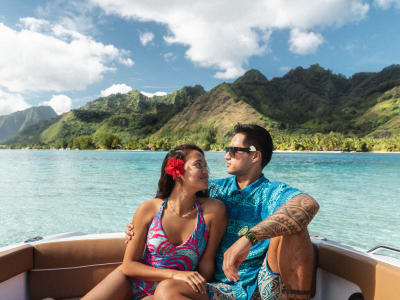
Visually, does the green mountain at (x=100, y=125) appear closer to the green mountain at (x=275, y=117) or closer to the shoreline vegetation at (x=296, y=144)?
the green mountain at (x=275, y=117)

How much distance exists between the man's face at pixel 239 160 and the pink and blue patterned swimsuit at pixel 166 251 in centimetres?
45

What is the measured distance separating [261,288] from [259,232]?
378mm

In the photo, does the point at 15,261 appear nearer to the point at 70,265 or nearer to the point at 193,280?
the point at 70,265

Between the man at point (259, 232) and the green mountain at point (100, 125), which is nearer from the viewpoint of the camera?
the man at point (259, 232)

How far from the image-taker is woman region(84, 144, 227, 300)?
175 cm

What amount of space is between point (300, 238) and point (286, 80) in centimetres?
16655

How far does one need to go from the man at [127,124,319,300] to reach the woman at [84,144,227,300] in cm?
Result: 14

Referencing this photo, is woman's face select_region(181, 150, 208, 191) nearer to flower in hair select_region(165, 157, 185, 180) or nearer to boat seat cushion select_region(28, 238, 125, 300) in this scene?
flower in hair select_region(165, 157, 185, 180)

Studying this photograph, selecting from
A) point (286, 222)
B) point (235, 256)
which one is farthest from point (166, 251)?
point (286, 222)

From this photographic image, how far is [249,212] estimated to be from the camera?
1911 millimetres

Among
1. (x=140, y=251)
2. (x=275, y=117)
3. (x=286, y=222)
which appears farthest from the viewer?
(x=275, y=117)

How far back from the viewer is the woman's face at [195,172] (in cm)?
180

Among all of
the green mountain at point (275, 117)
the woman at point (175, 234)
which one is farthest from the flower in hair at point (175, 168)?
the green mountain at point (275, 117)

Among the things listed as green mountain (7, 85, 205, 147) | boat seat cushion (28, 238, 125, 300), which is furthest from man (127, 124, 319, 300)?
green mountain (7, 85, 205, 147)
